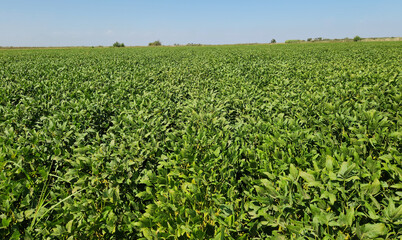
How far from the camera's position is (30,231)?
2119mm

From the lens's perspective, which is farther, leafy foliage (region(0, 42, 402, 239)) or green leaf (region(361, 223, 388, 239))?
leafy foliage (region(0, 42, 402, 239))

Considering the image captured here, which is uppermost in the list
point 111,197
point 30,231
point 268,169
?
point 268,169

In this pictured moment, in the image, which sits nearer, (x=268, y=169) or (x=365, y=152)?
(x=268, y=169)

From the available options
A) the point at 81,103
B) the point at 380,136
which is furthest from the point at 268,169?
the point at 81,103

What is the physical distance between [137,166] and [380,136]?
11.0 ft

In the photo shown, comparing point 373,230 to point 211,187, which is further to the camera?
point 211,187

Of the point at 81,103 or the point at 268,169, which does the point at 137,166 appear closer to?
the point at 268,169

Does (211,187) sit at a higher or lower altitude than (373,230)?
lower

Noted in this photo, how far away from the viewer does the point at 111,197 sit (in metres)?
2.39

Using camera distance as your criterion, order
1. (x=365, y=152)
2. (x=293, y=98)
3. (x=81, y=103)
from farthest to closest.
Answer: (x=293, y=98)
(x=81, y=103)
(x=365, y=152)

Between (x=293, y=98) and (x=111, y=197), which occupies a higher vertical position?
(x=293, y=98)

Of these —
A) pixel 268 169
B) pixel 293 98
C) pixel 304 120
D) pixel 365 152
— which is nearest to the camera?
pixel 268 169

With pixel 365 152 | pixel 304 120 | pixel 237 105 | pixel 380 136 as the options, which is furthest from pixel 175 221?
pixel 237 105

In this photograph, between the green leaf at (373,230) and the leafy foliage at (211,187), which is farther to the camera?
the leafy foliage at (211,187)
